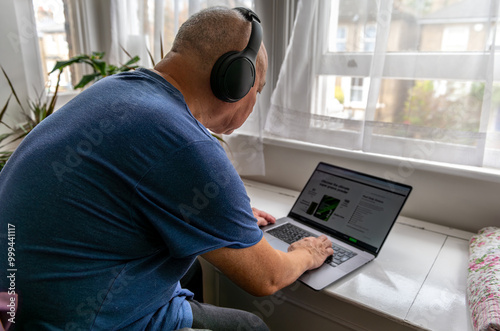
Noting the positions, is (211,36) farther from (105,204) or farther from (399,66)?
(399,66)

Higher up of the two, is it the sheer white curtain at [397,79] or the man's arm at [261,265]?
the sheer white curtain at [397,79]

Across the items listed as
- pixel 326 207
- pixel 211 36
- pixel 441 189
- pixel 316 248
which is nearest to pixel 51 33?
pixel 211 36

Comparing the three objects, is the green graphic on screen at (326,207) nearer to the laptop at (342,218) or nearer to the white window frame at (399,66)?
the laptop at (342,218)

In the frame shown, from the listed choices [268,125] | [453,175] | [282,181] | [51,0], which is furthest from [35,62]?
[453,175]

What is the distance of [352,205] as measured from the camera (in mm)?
1215

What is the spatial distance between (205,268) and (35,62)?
5.13 feet

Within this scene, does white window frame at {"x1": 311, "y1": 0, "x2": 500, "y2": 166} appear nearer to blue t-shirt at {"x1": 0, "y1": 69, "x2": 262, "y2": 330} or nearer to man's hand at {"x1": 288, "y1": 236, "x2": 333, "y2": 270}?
man's hand at {"x1": 288, "y1": 236, "x2": 333, "y2": 270}

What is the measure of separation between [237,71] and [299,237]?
0.65 meters

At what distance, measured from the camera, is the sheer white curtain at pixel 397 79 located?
1156 millimetres

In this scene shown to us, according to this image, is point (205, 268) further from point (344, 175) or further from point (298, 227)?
point (344, 175)

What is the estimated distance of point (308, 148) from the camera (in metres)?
1.60

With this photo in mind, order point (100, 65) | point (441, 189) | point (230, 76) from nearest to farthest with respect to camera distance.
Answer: point (230, 76), point (441, 189), point (100, 65)

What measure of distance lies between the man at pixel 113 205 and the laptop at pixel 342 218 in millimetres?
413

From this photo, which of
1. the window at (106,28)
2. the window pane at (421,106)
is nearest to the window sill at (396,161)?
the window pane at (421,106)
